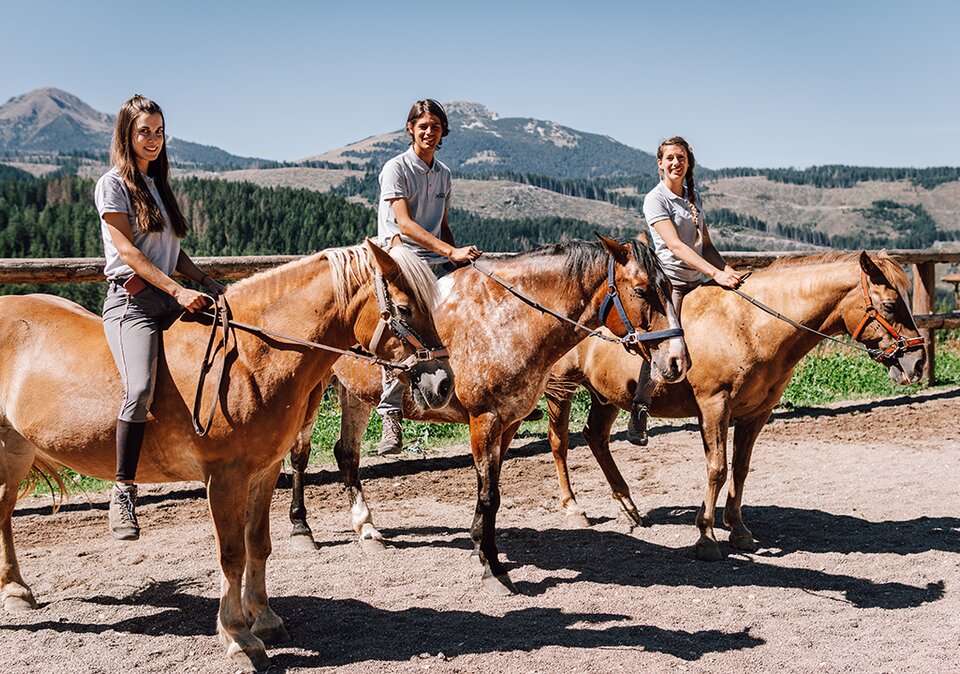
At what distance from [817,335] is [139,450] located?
4.30 metres

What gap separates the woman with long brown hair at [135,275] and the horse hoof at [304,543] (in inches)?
81.1

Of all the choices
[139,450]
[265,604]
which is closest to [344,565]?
[265,604]

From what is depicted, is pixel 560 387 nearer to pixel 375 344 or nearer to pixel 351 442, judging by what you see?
pixel 351 442

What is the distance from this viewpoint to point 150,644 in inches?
167

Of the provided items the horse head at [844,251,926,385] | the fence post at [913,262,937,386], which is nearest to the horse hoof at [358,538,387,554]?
the horse head at [844,251,926,385]

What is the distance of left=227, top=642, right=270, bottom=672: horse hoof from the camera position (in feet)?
12.8

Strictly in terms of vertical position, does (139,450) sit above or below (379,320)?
below

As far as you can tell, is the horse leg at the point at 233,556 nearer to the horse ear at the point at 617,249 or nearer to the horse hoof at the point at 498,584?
the horse hoof at the point at 498,584

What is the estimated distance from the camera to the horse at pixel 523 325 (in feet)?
16.4

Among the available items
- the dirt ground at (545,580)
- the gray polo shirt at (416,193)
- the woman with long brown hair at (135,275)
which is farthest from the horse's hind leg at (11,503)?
the gray polo shirt at (416,193)

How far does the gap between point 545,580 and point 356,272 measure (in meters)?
2.49

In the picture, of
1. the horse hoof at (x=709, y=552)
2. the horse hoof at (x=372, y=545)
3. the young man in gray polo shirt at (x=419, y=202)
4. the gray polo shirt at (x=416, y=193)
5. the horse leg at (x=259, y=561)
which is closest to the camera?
the horse leg at (x=259, y=561)

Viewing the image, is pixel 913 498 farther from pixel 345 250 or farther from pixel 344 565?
pixel 345 250

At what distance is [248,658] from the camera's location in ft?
12.9
